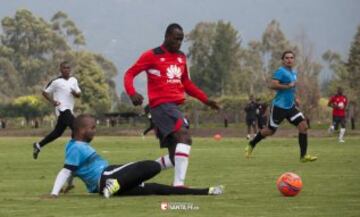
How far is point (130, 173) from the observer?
12312 mm

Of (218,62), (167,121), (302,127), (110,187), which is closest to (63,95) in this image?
(302,127)

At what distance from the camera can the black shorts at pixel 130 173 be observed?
40.4ft

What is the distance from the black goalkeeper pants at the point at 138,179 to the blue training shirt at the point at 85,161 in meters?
0.10

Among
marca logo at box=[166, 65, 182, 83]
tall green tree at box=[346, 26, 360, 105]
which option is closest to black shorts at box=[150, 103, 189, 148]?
marca logo at box=[166, 65, 182, 83]

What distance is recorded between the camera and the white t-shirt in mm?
18531

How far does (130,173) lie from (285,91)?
873 cm

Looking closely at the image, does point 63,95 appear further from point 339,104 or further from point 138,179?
point 339,104

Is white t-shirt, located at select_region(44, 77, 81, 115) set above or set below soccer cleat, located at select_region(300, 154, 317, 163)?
above

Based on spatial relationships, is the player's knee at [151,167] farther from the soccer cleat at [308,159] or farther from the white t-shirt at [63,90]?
the soccer cleat at [308,159]

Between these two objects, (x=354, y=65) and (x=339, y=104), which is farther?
(x=354, y=65)

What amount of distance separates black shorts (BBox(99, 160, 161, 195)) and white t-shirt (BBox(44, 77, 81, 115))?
6.10 metres

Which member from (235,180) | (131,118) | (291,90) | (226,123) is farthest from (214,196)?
(131,118)

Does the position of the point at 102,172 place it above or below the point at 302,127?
below

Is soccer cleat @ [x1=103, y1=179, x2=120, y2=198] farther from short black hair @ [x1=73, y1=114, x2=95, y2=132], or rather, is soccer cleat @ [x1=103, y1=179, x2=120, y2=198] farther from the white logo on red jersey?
the white logo on red jersey
